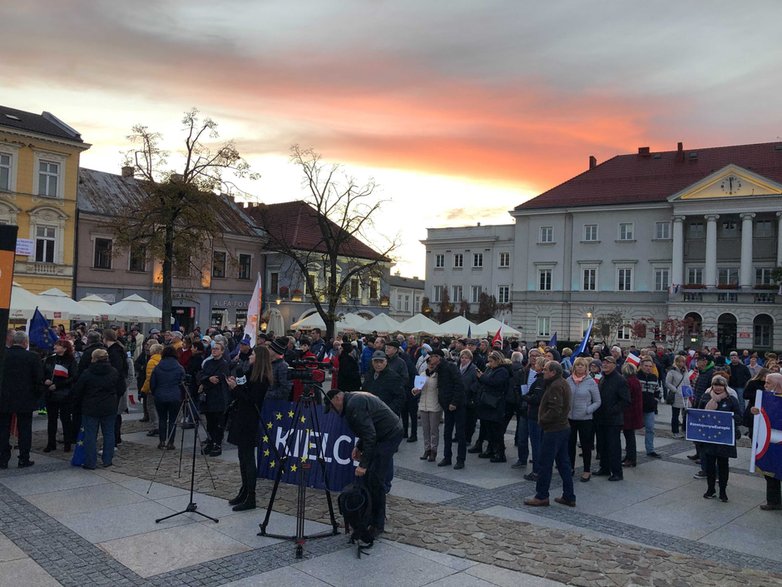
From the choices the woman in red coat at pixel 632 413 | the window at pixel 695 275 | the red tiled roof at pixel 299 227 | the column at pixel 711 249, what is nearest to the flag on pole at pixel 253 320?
the woman in red coat at pixel 632 413

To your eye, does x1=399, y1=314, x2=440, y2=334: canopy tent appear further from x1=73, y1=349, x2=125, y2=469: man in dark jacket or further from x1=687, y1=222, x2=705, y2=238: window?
x1=687, y1=222, x2=705, y2=238: window

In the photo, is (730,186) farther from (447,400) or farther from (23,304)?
(23,304)

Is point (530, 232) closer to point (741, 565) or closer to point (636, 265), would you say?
point (636, 265)

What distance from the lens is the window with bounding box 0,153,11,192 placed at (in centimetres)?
3888

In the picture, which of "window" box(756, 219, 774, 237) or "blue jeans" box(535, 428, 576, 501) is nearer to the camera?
"blue jeans" box(535, 428, 576, 501)

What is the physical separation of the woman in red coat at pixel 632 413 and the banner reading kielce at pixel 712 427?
5.89 feet

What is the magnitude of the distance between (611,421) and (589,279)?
52634 millimetres

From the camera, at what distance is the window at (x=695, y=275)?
57719 millimetres

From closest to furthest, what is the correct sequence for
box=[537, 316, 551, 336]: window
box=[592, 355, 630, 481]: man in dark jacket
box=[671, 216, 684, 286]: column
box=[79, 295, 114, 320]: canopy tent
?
box=[592, 355, 630, 481]: man in dark jacket, box=[79, 295, 114, 320]: canopy tent, box=[671, 216, 684, 286]: column, box=[537, 316, 551, 336]: window

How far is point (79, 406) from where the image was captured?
1101 centimetres

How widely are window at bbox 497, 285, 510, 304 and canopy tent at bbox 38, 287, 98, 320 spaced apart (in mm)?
48837

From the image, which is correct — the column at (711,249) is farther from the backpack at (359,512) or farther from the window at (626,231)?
the backpack at (359,512)

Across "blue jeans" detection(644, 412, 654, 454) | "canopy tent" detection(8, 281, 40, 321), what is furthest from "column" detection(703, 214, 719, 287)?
"canopy tent" detection(8, 281, 40, 321)

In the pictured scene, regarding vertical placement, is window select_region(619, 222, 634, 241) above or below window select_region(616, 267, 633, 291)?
above
